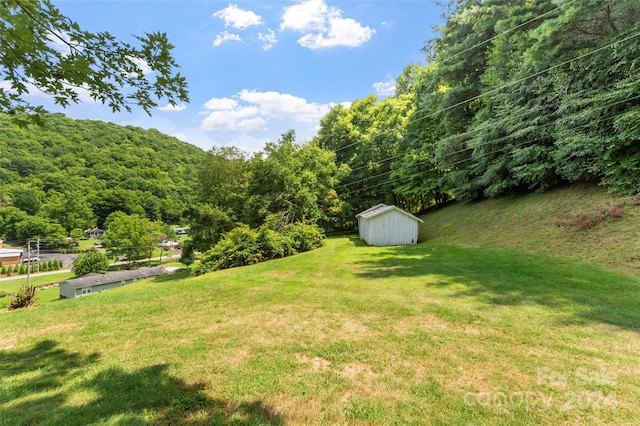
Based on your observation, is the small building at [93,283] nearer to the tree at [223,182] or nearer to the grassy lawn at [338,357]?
the tree at [223,182]

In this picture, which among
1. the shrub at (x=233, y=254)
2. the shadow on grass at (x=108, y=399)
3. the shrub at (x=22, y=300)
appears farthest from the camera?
the shrub at (x=233, y=254)

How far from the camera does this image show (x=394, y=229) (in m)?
16.1

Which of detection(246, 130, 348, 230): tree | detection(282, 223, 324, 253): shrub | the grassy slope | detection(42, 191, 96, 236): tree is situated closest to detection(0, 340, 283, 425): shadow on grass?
the grassy slope

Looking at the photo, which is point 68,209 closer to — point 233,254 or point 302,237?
point 233,254

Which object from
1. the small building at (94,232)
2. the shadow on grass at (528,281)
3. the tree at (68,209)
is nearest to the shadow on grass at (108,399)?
the shadow on grass at (528,281)

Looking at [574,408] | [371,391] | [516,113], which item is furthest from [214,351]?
[516,113]

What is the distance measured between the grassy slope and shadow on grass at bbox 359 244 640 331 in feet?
3.02

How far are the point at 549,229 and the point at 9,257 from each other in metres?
66.4

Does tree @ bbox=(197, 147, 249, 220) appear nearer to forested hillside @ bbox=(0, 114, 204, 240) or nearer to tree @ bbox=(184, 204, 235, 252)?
tree @ bbox=(184, 204, 235, 252)

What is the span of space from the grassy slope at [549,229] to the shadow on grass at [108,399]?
31.7 feet

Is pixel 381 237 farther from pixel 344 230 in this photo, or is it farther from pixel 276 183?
pixel 344 230

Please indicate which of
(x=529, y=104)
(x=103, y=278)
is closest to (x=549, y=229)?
(x=529, y=104)

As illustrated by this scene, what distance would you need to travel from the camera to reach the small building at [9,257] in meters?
41.7

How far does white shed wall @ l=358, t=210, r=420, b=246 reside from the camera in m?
16.1
